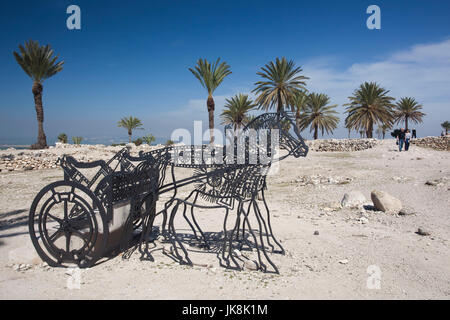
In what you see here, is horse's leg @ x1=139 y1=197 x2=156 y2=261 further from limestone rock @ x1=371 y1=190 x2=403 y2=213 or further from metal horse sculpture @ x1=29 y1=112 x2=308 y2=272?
limestone rock @ x1=371 y1=190 x2=403 y2=213

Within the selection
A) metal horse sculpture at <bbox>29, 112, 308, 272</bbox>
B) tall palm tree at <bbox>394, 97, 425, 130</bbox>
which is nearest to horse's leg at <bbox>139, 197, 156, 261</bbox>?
metal horse sculpture at <bbox>29, 112, 308, 272</bbox>

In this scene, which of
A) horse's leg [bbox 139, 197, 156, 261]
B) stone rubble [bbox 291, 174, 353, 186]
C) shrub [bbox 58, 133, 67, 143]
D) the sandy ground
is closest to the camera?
the sandy ground

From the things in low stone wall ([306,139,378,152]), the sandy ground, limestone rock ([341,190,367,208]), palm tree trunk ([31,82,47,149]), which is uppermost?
palm tree trunk ([31,82,47,149])

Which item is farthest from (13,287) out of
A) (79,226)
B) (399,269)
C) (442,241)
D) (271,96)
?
(271,96)

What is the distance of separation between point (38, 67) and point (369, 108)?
1186 inches

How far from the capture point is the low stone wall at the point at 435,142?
2072 centimetres

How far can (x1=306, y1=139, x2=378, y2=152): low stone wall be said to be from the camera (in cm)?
2276

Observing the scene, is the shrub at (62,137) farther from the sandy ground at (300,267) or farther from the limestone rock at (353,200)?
the limestone rock at (353,200)

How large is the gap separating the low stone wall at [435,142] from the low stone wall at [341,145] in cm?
332

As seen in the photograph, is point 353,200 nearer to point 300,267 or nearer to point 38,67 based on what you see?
point 300,267

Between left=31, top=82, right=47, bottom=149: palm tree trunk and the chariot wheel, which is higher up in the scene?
left=31, top=82, right=47, bottom=149: palm tree trunk

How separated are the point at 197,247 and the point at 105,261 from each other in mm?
1499

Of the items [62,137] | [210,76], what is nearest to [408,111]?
[210,76]

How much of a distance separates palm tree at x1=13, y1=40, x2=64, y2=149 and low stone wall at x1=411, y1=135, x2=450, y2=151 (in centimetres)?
3098
